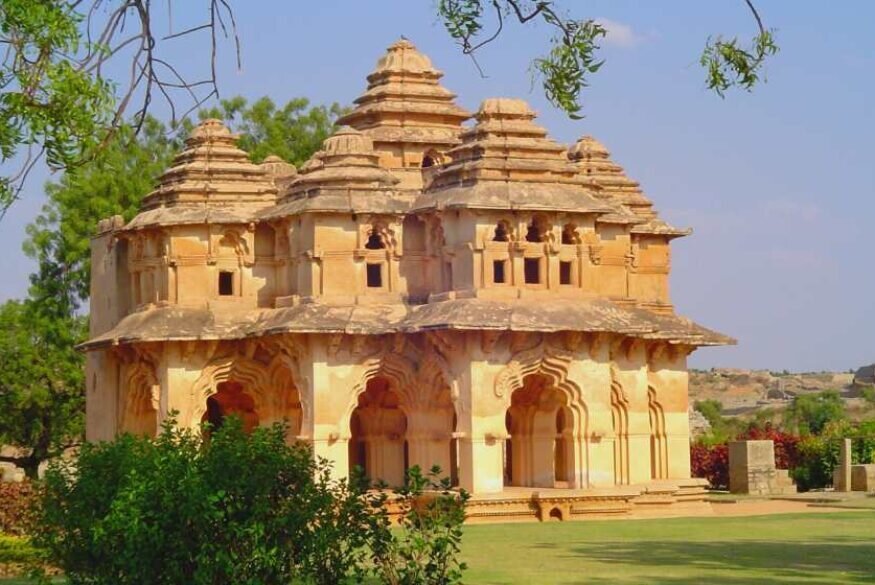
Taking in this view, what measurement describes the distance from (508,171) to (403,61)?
6.73 metres

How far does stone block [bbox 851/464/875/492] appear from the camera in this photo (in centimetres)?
4012

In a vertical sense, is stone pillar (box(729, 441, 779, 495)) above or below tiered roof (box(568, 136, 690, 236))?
below

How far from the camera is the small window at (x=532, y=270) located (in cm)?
3269

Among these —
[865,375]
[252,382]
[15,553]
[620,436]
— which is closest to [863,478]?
[620,436]

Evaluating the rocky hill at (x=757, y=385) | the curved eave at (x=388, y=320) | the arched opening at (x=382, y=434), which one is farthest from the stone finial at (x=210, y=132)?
the rocky hill at (x=757, y=385)

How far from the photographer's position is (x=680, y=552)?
23188mm

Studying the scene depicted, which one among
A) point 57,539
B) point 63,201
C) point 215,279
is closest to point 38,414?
point 63,201

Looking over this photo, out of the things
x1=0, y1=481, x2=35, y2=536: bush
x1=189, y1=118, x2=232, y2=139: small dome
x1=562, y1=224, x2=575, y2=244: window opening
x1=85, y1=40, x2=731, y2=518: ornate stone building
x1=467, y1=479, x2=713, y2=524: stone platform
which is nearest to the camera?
x1=0, y1=481, x2=35, y2=536: bush

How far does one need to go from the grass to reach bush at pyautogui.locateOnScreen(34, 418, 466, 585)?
3.88 m

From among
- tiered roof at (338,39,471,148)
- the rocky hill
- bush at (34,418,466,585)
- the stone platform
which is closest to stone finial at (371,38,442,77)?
tiered roof at (338,39,471,148)

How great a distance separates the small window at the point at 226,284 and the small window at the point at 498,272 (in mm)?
5352

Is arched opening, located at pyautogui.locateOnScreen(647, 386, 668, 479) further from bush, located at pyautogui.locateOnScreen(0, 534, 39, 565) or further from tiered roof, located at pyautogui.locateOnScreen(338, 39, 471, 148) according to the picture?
bush, located at pyautogui.locateOnScreen(0, 534, 39, 565)

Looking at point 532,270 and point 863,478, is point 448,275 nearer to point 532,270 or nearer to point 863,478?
point 532,270

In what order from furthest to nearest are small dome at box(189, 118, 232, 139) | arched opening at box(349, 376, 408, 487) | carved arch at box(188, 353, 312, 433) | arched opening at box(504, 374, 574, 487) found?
small dome at box(189, 118, 232, 139) → arched opening at box(349, 376, 408, 487) → carved arch at box(188, 353, 312, 433) → arched opening at box(504, 374, 574, 487)
